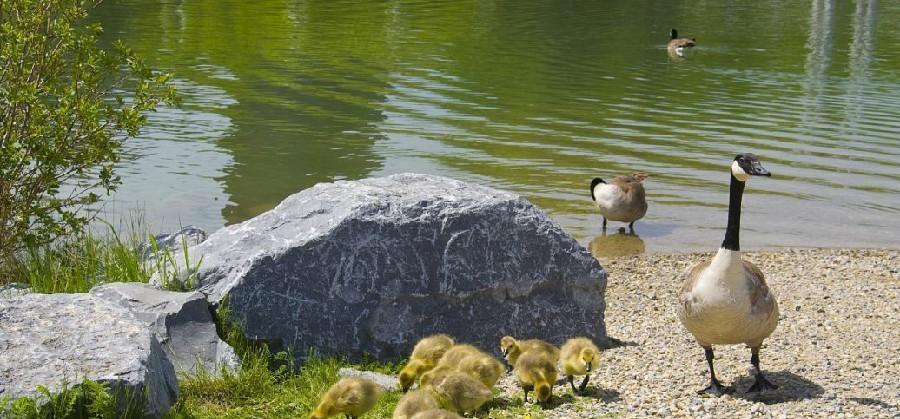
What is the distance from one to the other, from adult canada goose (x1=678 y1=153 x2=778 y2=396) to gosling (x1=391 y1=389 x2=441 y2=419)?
2.13 m

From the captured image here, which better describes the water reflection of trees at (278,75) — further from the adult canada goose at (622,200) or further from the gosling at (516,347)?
the gosling at (516,347)

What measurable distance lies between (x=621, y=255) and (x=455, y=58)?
60.4 feet

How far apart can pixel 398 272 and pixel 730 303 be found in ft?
8.43

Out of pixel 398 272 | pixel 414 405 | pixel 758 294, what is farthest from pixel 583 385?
pixel 398 272

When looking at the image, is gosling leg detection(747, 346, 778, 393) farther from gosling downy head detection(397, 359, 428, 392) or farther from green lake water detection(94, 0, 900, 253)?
green lake water detection(94, 0, 900, 253)

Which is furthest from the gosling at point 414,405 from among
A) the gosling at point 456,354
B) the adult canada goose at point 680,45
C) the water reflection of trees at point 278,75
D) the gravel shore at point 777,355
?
the adult canada goose at point 680,45

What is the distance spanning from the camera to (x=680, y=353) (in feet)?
29.3

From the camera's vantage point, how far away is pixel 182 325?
8148 millimetres

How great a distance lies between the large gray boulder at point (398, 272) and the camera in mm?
8414

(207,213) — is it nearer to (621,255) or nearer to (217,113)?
(621,255)

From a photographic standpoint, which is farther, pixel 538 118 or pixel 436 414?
pixel 538 118

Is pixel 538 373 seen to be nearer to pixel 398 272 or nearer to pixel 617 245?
pixel 398 272

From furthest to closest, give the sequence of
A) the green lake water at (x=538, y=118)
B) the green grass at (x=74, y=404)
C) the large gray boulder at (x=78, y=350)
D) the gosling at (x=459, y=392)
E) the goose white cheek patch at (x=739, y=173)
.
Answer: the green lake water at (x=538, y=118) → the goose white cheek patch at (x=739, y=173) → the gosling at (x=459, y=392) → the large gray boulder at (x=78, y=350) → the green grass at (x=74, y=404)

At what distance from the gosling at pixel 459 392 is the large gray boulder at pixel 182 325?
177 cm
